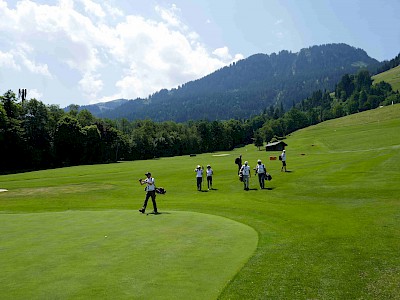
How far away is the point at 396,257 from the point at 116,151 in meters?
134

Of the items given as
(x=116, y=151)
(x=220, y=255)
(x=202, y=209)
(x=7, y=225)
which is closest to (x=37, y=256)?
(x=220, y=255)

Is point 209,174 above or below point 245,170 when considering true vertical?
below

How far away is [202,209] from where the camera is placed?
2581 cm

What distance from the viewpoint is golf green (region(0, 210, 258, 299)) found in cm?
852

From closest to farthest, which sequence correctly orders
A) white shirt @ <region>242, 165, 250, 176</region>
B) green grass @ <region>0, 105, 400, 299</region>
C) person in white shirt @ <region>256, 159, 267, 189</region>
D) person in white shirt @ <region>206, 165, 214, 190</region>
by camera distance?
green grass @ <region>0, 105, 400, 299</region>, white shirt @ <region>242, 165, 250, 176</region>, person in white shirt @ <region>256, 159, 267, 189</region>, person in white shirt @ <region>206, 165, 214, 190</region>

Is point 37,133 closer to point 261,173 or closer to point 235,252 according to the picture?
point 261,173

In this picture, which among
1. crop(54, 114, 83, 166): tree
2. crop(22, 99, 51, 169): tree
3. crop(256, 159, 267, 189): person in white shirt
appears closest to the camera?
crop(256, 159, 267, 189): person in white shirt

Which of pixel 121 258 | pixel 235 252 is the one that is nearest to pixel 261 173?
pixel 235 252

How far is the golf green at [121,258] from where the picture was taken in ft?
28.0

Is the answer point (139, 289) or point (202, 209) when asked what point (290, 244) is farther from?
point (202, 209)

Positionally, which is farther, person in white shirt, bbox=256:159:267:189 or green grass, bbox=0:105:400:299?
person in white shirt, bbox=256:159:267:189

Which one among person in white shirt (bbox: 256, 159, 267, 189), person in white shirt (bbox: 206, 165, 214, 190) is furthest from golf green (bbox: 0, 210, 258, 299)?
person in white shirt (bbox: 206, 165, 214, 190)

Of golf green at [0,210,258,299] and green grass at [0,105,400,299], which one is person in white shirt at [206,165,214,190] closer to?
green grass at [0,105,400,299]

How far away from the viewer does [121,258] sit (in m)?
11.1
